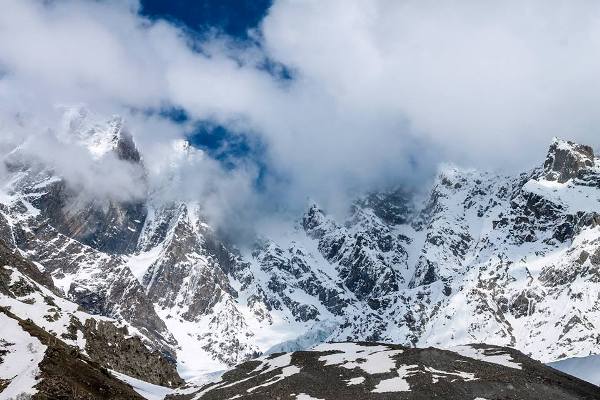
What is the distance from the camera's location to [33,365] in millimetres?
68688

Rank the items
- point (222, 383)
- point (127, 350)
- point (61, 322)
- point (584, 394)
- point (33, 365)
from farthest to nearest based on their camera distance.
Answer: point (127, 350), point (61, 322), point (222, 383), point (584, 394), point (33, 365)

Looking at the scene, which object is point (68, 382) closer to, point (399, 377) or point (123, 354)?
point (399, 377)

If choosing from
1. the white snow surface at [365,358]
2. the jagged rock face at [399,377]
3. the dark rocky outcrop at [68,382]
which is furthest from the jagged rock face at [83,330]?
the dark rocky outcrop at [68,382]

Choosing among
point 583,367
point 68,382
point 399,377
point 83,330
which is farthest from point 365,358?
point 83,330

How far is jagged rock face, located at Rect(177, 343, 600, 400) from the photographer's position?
83625mm

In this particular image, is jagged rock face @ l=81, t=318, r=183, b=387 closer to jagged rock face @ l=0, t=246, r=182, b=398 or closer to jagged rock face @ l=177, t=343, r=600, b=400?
jagged rock face @ l=0, t=246, r=182, b=398

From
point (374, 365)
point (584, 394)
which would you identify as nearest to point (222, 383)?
point (374, 365)

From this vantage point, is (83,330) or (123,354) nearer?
(83,330)

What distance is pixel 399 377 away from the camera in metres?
91.9

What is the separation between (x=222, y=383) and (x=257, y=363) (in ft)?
42.5

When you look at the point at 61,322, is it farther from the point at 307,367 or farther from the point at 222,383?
the point at 307,367

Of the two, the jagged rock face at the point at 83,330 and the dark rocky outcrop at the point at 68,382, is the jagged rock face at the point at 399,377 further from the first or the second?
the jagged rock face at the point at 83,330

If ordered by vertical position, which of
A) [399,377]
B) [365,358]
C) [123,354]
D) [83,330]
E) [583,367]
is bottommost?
[583,367]

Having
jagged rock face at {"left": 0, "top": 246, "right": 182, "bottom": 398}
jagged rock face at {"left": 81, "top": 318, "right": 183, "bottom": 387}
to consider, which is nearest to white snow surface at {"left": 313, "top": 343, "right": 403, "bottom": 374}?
jagged rock face at {"left": 0, "top": 246, "right": 182, "bottom": 398}
